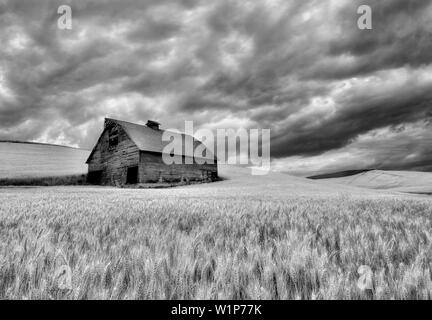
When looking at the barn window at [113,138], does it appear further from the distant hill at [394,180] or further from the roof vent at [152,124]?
the distant hill at [394,180]

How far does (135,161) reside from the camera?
3397cm

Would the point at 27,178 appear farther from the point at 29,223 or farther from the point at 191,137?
the point at 29,223

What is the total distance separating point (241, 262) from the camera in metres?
1.53

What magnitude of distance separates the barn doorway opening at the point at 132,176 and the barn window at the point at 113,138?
5788 millimetres

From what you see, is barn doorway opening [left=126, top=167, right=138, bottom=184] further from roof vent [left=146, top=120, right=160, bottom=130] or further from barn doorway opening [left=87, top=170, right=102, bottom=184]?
roof vent [left=146, top=120, right=160, bottom=130]

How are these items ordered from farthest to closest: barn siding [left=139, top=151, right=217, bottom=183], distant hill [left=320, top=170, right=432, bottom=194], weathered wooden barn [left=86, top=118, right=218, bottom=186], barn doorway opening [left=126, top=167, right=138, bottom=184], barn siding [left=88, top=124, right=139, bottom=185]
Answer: distant hill [left=320, top=170, right=432, bottom=194] → barn siding [left=88, top=124, right=139, bottom=185] → barn doorway opening [left=126, top=167, right=138, bottom=184] → weathered wooden barn [left=86, top=118, right=218, bottom=186] → barn siding [left=139, top=151, right=217, bottom=183]

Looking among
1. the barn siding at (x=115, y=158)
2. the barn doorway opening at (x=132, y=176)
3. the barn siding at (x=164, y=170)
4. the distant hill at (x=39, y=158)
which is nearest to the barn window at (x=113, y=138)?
the barn siding at (x=115, y=158)

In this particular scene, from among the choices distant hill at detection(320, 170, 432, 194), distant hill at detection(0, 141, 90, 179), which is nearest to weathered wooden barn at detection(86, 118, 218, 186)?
distant hill at detection(0, 141, 90, 179)

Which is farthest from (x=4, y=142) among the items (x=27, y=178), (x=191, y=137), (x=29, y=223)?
(x=29, y=223)

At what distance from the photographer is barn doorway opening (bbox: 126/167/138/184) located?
3438 cm

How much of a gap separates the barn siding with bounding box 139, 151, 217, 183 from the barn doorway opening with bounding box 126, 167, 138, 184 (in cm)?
164
